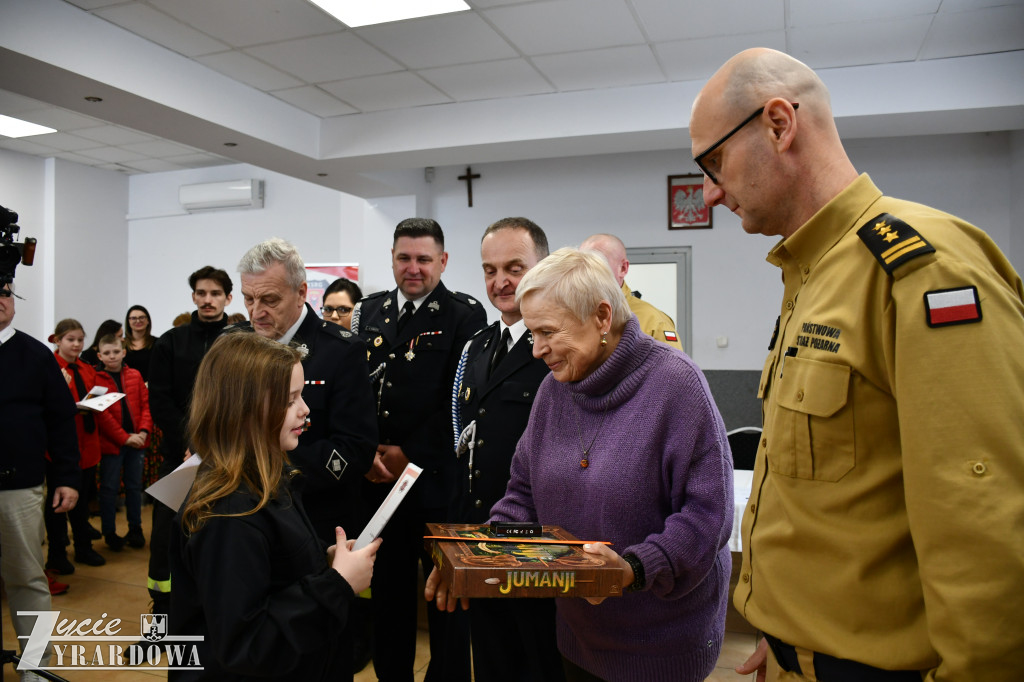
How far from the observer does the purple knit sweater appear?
1.43m

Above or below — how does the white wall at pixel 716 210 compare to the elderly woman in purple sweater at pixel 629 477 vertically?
above

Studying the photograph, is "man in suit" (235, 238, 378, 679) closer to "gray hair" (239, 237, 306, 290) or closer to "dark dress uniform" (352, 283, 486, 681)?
"gray hair" (239, 237, 306, 290)

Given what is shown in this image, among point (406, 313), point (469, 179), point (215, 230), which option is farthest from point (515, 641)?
point (215, 230)

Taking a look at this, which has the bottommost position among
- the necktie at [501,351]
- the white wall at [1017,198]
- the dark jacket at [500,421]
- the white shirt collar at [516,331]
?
the dark jacket at [500,421]

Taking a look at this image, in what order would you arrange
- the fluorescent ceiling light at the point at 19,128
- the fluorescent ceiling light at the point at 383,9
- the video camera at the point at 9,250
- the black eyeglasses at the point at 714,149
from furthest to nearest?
the fluorescent ceiling light at the point at 19,128 → the fluorescent ceiling light at the point at 383,9 → the video camera at the point at 9,250 → the black eyeglasses at the point at 714,149

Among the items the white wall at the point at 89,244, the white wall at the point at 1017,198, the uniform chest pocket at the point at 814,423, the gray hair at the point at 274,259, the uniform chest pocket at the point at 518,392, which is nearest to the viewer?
the uniform chest pocket at the point at 814,423

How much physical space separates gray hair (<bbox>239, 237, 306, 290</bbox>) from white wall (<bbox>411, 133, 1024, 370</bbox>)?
4653mm

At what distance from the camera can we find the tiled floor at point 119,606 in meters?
3.15

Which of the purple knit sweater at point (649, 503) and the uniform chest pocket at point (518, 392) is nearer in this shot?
the purple knit sweater at point (649, 503)

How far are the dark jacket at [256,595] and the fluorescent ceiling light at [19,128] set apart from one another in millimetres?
7451

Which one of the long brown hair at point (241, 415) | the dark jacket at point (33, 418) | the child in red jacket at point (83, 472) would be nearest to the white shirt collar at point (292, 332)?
the long brown hair at point (241, 415)

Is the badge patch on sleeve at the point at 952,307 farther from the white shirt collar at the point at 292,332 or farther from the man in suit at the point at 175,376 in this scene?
the man in suit at the point at 175,376

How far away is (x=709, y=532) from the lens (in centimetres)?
141

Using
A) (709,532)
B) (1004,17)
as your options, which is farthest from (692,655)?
(1004,17)
